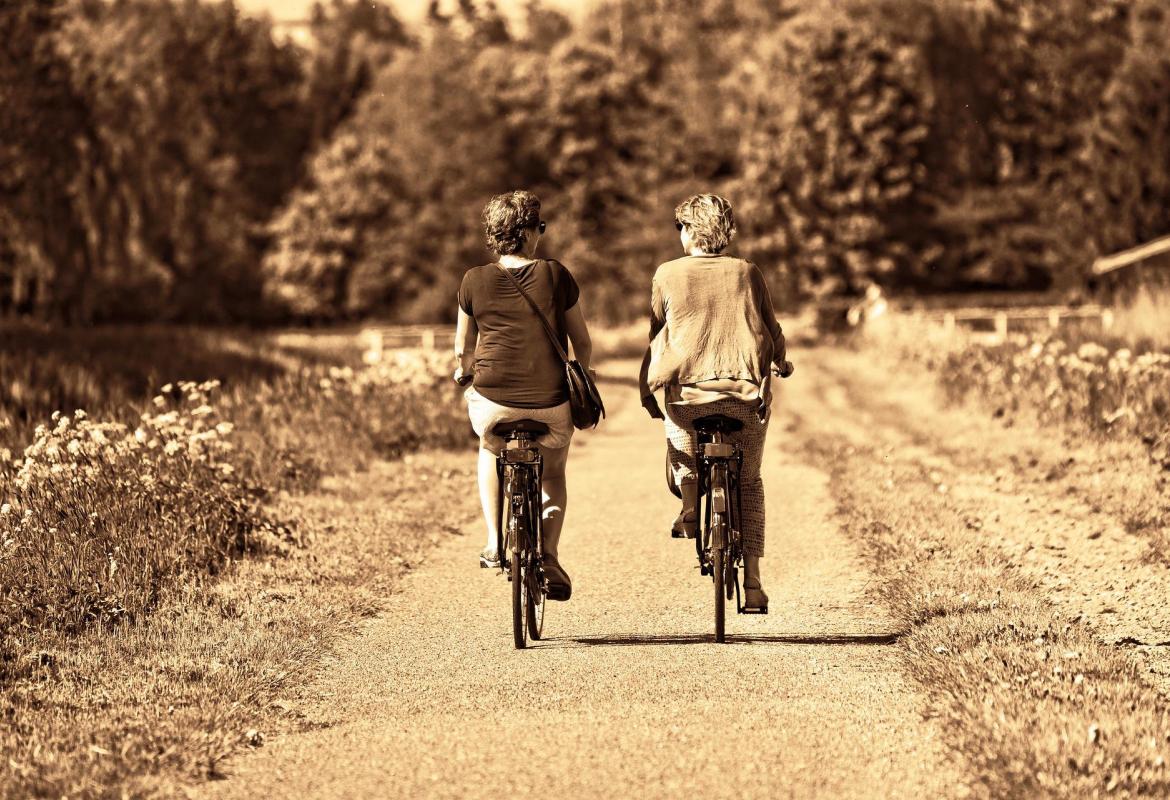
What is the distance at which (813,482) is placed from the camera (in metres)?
13.1

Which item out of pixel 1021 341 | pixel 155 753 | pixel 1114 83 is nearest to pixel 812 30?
pixel 1114 83

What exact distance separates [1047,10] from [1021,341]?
45155 millimetres

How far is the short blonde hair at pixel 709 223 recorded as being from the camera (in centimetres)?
689

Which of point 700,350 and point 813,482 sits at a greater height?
point 700,350

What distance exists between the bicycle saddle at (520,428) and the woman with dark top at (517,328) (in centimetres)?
2

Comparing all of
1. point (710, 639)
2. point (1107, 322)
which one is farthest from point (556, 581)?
point (1107, 322)

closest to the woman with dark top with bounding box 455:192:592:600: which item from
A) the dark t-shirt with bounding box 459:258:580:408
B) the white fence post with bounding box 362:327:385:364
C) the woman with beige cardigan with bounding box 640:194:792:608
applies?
the dark t-shirt with bounding box 459:258:580:408

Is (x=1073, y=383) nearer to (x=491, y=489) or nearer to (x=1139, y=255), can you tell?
(x=491, y=489)

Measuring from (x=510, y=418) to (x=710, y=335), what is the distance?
934 millimetres

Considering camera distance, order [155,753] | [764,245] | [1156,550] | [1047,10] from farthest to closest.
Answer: [1047,10] → [764,245] → [1156,550] → [155,753]

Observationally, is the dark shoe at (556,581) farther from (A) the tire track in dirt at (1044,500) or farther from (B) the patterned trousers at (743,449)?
(A) the tire track in dirt at (1044,500)

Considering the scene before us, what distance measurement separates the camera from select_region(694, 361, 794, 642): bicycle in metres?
6.82

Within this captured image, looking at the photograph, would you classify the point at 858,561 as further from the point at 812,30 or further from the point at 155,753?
the point at 812,30

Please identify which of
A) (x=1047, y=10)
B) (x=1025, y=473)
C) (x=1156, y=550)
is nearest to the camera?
(x=1156, y=550)
